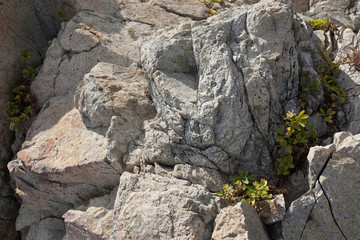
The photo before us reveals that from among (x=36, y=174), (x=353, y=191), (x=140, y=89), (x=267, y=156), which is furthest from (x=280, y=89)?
(x=36, y=174)

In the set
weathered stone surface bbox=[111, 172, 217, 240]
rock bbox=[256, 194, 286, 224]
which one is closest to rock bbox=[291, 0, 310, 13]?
rock bbox=[256, 194, 286, 224]

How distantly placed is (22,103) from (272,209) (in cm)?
876

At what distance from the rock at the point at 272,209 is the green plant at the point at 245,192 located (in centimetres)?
14

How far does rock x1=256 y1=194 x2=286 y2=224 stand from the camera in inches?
261

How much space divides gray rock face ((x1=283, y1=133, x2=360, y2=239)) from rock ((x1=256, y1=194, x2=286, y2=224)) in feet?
0.49

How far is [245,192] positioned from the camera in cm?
705

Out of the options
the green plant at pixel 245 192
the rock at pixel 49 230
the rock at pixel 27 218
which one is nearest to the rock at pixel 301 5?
the green plant at pixel 245 192

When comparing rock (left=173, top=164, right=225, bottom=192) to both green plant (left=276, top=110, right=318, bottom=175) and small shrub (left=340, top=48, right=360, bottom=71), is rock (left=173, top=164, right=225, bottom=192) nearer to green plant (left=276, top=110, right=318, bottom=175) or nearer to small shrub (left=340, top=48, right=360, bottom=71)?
green plant (left=276, top=110, right=318, bottom=175)

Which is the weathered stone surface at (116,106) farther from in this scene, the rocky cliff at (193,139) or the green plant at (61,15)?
the green plant at (61,15)

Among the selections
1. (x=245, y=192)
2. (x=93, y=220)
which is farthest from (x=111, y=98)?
(x=245, y=192)

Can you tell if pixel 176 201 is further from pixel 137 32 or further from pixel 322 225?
pixel 137 32

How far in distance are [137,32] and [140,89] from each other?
11.5 ft

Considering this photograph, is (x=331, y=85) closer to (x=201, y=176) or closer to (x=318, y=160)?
(x=318, y=160)

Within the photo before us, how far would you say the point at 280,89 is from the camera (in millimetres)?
8078
